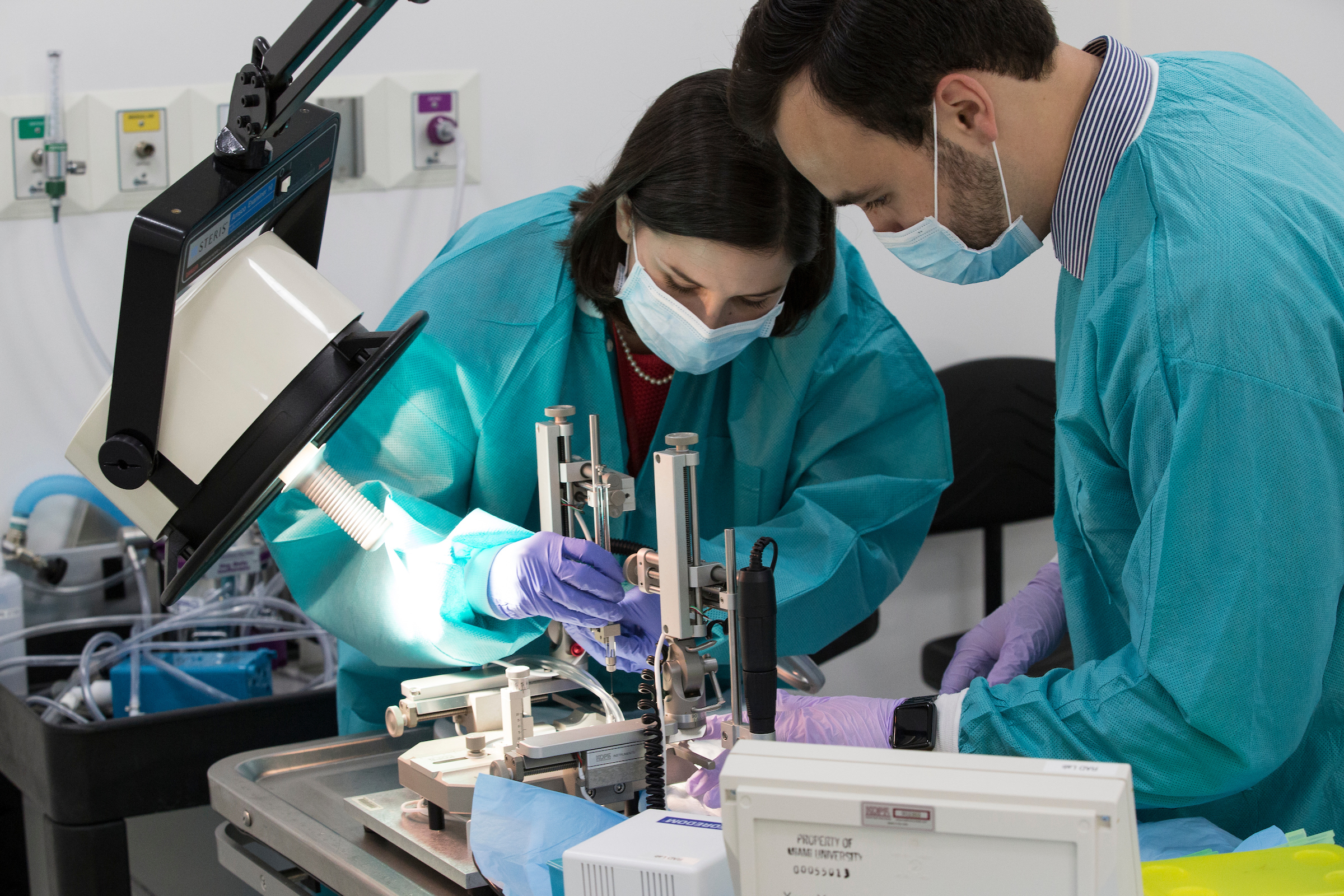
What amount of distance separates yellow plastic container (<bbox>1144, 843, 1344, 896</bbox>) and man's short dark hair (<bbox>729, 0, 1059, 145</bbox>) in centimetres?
63

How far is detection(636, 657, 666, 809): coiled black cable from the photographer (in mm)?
1091

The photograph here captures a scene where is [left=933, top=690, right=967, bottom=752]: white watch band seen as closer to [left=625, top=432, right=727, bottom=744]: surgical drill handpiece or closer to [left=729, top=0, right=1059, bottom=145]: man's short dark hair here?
[left=625, top=432, right=727, bottom=744]: surgical drill handpiece

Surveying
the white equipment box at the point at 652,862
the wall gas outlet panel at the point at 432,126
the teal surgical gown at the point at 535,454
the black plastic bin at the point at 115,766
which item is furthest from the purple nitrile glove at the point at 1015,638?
the wall gas outlet panel at the point at 432,126

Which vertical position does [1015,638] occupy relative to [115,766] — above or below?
above

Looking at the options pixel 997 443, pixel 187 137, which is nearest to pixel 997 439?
pixel 997 443

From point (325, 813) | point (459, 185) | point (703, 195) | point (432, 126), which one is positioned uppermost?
point (432, 126)

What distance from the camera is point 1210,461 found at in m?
0.90

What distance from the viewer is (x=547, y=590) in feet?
4.10

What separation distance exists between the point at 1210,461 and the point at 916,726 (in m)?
0.32

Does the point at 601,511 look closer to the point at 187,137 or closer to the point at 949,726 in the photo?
the point at 949,726

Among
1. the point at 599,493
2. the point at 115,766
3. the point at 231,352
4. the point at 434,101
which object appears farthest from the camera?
the point at 434,101

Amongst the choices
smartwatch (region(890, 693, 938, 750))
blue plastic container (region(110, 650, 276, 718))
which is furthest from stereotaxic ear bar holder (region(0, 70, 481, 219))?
smartwatch (region(890, 693, 938, 750))

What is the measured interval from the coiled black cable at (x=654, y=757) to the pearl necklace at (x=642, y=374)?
540 mm

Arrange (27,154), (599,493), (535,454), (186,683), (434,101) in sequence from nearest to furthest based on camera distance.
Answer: (599,493)
(535,454)
(186,683)
(27,154)
(434,101)
